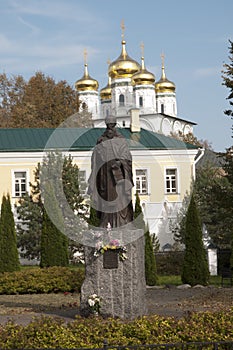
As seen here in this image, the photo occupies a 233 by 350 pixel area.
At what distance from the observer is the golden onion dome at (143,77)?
5672 centimetres

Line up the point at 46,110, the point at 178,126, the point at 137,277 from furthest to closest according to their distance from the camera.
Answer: the point at 178,126 → the point at 46,110 → the point at 137,277

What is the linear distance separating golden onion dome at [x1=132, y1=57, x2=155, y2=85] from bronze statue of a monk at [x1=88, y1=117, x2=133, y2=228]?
46549 mm

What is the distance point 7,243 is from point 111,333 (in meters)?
12.4

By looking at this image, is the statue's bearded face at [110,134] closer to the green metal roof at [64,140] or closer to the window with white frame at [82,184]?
the window with white frame at [82,184]

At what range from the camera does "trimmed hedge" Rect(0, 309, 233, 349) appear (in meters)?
7.46

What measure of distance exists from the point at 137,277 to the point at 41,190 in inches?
651

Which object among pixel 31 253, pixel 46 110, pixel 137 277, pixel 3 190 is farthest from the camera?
pixel 46 110

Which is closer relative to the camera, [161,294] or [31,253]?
[161,294]

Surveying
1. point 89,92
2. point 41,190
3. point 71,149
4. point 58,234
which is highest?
point 89,92

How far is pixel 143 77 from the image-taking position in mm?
57094

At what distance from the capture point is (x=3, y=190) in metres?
30.6

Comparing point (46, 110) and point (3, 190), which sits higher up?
point (46, 110)

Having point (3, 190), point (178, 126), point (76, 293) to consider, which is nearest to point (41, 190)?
point (3, 190)

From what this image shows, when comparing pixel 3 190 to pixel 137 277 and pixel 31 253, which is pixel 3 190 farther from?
pixel 137 277
